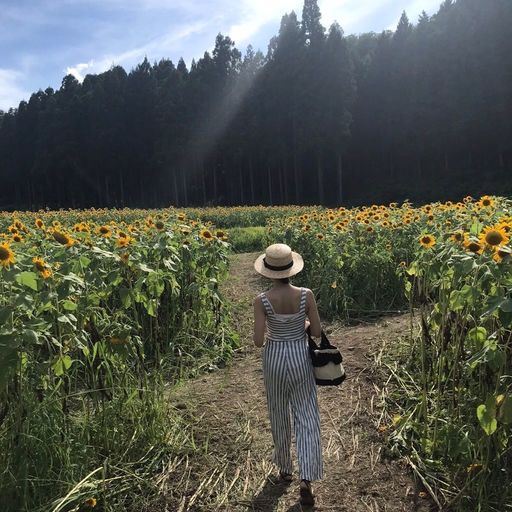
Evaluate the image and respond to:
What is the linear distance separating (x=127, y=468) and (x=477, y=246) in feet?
6.57

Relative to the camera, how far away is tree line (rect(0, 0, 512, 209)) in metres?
30.1

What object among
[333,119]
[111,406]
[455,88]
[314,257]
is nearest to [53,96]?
[333,119]

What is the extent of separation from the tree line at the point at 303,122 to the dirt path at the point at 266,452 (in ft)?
83.9

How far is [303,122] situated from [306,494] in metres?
29.5

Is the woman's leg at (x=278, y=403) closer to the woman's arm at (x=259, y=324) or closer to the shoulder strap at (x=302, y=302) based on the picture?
the woman's arm at (x=259, y=324)

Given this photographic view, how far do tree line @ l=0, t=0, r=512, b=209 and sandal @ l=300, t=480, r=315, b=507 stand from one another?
2681 cm

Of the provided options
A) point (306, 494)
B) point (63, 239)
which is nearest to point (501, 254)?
point (306, 494)

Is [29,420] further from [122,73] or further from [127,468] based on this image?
[122,73]

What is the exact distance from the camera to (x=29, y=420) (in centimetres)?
222

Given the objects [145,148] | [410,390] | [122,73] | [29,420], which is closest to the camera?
[29,420]

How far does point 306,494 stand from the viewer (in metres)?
2.48

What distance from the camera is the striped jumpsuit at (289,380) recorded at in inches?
102

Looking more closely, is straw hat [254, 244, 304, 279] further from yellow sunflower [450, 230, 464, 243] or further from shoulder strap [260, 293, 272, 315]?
yellow sunflower [450, 230, 464, 243]

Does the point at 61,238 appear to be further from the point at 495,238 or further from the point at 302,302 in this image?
the point at 495,238
